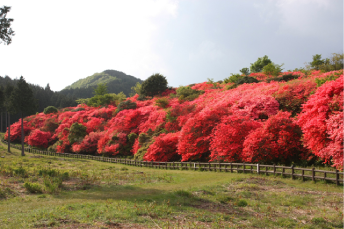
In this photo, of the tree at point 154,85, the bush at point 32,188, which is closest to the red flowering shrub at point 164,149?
the bush at point 32,188

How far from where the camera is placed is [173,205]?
30.2 ft

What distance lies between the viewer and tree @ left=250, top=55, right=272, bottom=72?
62719 mm

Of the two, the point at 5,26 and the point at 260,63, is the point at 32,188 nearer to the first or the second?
the point at 5,26

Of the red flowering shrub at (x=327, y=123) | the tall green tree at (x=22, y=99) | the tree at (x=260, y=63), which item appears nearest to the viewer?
the red flowering shrub at (x=327, y=123)

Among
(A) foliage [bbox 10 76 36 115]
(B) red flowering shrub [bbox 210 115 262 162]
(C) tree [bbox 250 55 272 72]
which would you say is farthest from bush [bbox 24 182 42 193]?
(C) tree [bbox 250 55 272 72]

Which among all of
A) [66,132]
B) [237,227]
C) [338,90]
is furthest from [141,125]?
[237,227]

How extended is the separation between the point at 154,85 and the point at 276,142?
147ft

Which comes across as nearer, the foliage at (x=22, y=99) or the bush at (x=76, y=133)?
the foliage at (x=22, y=99)

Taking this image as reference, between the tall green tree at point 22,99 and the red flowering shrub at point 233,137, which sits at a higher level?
the tall green tree at point 22,99

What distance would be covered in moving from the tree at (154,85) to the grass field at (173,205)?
4561 centimetres

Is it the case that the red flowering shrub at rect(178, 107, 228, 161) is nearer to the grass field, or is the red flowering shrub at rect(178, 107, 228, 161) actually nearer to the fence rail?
the fence rail

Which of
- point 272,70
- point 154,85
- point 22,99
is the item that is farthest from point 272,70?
point 22,99

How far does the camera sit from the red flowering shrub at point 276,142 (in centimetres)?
1647

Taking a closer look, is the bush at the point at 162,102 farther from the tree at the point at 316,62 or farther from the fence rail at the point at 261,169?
the tree at the point at 316,62
